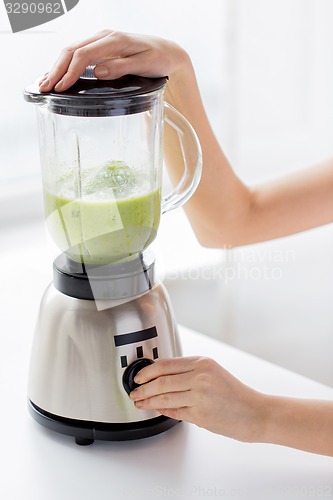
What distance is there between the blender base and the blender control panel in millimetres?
83

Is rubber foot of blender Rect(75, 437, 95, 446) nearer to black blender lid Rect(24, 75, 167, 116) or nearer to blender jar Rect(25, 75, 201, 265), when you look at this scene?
blender jar Rect(25, 75, 201, 265)

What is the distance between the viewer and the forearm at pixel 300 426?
34.8 inches

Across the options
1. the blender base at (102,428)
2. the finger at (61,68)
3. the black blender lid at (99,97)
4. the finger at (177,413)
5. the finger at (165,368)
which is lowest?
the blender base at (102,428)

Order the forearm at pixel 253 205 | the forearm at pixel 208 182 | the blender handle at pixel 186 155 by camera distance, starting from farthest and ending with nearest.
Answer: the forearm at pixel 253 205, the forearm at pixel 208 182, the blender handle at pixel 186 155

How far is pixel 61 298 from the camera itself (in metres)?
0.91

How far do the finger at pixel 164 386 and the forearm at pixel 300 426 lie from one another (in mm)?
99

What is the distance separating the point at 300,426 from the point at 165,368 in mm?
171

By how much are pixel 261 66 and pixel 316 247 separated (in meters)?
0.56

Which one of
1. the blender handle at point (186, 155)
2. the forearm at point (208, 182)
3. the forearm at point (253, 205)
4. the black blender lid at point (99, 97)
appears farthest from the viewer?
the forearm at point (253, 205)

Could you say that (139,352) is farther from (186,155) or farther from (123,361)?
(186,155)

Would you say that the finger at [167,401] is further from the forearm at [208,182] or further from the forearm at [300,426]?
the forearm at [208,182]

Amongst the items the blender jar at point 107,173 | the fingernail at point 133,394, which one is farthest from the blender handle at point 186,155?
the fingernail at point 133,394

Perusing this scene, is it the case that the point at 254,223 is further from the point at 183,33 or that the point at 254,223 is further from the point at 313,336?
the point at 313,336

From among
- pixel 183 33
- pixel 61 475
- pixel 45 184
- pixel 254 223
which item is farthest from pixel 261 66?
pixel 61 475
